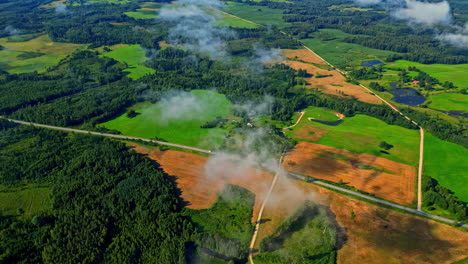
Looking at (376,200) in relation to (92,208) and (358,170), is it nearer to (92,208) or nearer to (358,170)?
(358,170)

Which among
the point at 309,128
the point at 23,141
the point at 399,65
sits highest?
the point at 399,65

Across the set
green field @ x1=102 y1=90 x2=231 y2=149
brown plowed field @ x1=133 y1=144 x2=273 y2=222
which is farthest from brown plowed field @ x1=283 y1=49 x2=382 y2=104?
brown plowed field @ x1=133 y1=144 x2=273 y2=222

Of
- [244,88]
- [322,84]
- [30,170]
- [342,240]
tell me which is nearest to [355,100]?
[322,84]

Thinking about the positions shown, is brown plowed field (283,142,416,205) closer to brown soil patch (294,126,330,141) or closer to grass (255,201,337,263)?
brown soil patch (294,126,330,141)

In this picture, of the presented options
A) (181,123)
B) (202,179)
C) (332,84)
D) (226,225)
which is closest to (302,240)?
(226,225)

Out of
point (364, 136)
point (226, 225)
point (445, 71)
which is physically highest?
point (445, 71)

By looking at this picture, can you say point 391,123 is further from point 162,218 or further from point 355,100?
point 162,218
